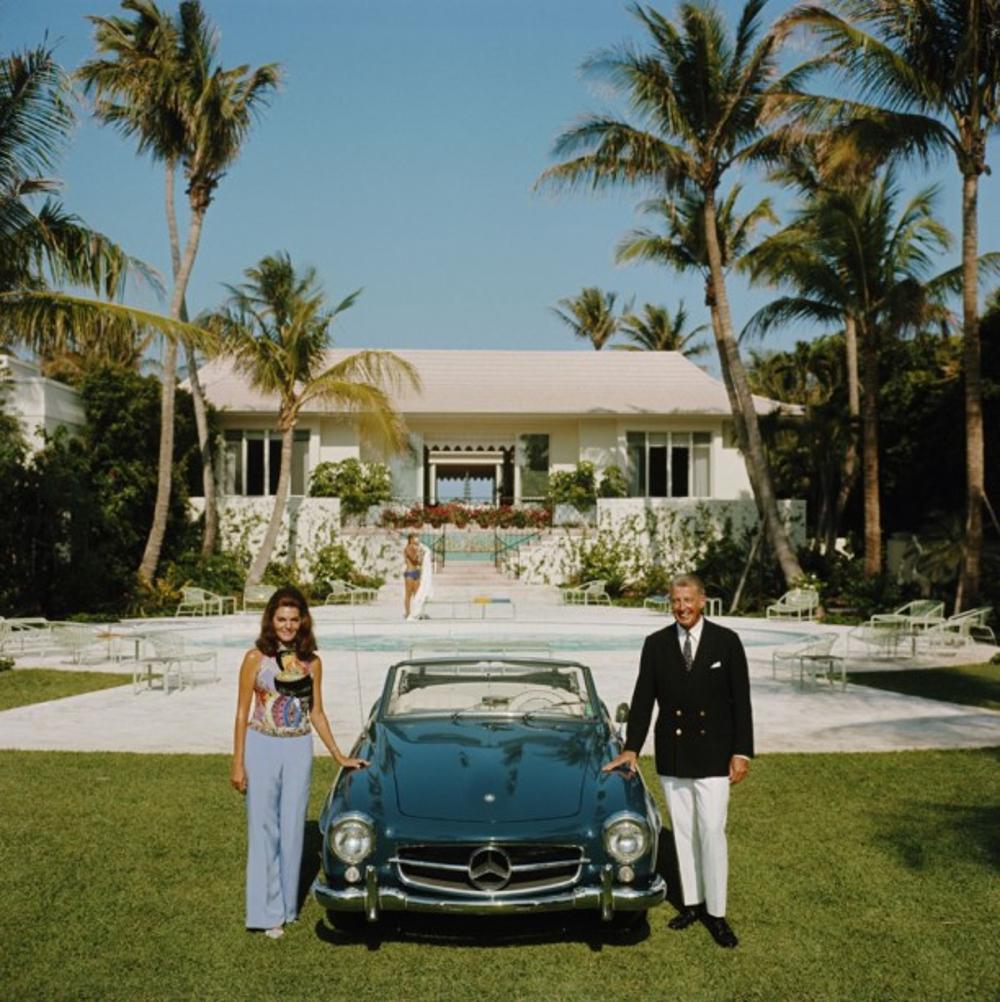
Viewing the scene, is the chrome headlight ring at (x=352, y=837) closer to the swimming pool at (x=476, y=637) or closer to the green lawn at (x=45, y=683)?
the green lawn at (x=45, y=683)

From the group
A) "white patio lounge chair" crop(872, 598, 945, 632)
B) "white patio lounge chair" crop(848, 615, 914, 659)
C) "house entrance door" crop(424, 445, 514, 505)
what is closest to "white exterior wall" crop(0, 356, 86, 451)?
"house entrance door" crop(424, 445, 514, 505)

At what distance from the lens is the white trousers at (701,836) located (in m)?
5.21

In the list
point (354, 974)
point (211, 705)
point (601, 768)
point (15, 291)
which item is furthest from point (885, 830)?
point (15, 291)

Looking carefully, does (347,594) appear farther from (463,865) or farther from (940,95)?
(463,865)

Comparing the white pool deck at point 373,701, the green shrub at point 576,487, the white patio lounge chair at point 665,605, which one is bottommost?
the white pool deck at point 373,701

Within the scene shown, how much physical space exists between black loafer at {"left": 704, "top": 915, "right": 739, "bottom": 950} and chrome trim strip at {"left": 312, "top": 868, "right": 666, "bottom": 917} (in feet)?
1.41

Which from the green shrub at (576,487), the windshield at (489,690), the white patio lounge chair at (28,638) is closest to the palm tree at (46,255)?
the white patio lounge chair at (28,638)

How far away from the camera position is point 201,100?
25.3 meters

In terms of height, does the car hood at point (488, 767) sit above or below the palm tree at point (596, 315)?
below

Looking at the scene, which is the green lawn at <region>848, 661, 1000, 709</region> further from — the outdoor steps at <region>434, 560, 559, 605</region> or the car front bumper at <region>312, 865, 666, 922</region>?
the outdoor steps at <region>434, 560, 559, 605</region>

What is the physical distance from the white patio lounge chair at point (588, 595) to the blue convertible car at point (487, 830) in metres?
20.6

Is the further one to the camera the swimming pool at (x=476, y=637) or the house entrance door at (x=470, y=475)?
the house entrance door at (x=470, y=475)

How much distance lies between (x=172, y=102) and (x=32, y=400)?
284 inches

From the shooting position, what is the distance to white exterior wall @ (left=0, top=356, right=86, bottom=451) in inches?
931
